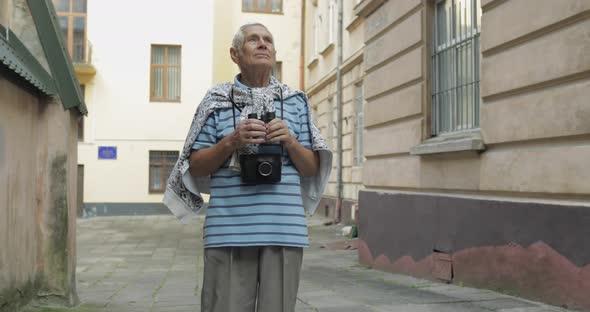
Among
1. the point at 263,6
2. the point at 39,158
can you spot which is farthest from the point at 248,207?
the point at 263,6

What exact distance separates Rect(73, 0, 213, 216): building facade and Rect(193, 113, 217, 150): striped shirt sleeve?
71.8 feet

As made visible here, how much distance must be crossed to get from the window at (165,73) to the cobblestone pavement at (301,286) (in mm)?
11332

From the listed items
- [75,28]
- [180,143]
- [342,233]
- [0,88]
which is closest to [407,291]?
[0,88]

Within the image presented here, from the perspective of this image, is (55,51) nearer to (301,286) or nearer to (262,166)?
(301,286)

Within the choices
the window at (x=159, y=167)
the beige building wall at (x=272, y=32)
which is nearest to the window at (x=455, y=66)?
the beige building wall at (x=272, y=32)

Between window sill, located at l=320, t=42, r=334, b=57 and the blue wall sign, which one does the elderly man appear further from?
the blue wall sign

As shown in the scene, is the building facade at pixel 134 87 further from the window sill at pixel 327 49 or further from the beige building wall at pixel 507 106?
the beige building wall at pixel 507 106

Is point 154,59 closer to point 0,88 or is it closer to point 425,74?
point 425,74

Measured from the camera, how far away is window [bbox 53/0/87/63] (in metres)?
24.1

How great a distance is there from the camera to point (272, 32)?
84.3ft

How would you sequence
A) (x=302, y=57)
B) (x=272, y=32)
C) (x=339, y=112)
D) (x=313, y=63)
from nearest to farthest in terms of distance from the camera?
1. (x=339, y=112)
2. (x=313, y=63)
3. (x=302, y=57)
4. (x=272, y=32)

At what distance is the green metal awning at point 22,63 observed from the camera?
4758 mm

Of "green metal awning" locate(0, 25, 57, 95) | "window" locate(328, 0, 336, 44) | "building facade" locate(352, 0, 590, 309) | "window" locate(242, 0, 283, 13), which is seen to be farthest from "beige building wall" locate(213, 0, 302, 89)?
"green metal awning" locate(0, 25, 57, 95)

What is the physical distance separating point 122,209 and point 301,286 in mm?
17765
